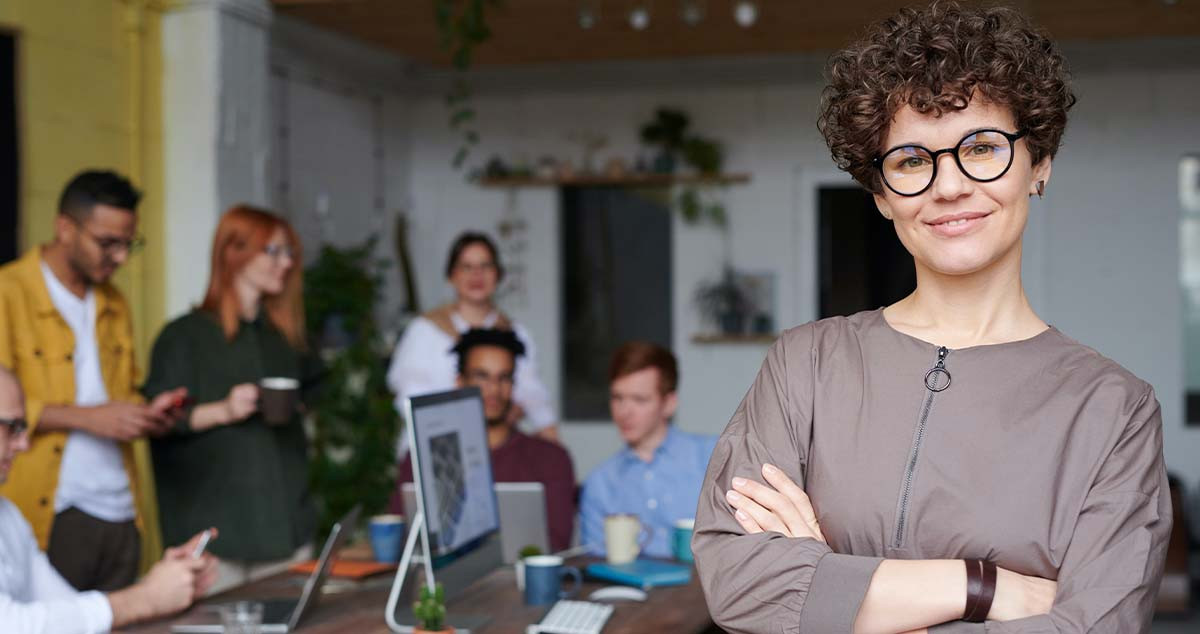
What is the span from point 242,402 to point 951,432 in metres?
2.20

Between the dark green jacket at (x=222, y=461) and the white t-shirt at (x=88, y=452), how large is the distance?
0.13 metres

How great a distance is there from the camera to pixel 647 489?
337 centimetres

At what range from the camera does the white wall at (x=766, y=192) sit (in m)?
6.36

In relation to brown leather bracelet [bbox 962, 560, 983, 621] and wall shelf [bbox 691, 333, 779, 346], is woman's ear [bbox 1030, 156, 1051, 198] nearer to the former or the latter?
brown leather bracelet [bbox 962, 560, 983, 621]

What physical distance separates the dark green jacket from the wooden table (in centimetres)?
38

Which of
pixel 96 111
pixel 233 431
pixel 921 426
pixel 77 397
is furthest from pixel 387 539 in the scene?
pixel 96 111

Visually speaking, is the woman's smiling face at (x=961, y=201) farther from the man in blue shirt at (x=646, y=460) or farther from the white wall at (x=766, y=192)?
the white wall at (x=766, y=192)

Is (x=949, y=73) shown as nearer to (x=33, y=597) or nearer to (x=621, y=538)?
(x=621, y=538)

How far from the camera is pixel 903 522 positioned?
1310 millimetres

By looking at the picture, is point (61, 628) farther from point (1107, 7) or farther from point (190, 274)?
point (1107, 7)

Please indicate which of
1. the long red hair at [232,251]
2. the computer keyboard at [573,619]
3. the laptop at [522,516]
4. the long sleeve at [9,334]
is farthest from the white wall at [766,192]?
the computer keyboard at [573,619]

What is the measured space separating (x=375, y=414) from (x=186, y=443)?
8.60 feet

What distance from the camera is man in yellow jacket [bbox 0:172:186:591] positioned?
2.95 meters

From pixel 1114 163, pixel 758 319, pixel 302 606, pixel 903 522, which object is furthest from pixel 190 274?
pixel 1114 163
